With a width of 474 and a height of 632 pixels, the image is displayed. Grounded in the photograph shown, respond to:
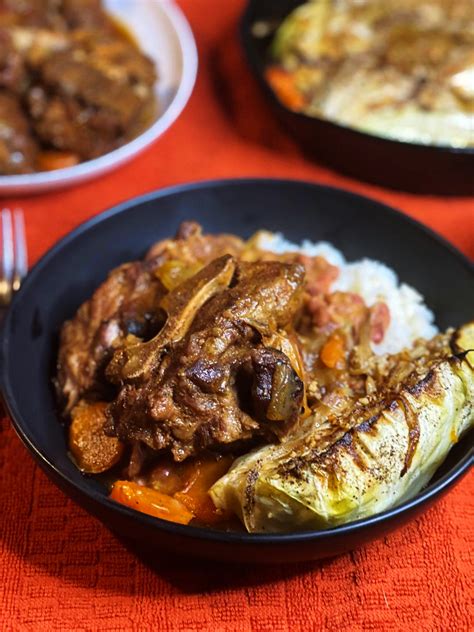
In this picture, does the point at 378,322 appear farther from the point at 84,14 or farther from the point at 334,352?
the point at 84,14

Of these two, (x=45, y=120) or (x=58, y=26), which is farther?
(x=58, y=26)

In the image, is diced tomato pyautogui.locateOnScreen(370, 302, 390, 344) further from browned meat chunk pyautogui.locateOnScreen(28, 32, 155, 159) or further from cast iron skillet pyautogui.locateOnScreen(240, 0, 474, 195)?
browned meat chunk pyautogui.locateOnScreen(28, 32, 155, 159)

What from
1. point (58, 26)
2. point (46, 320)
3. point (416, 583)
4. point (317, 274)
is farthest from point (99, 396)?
point (58, 26)

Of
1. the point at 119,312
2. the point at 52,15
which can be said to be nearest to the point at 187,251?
the point at 119,312

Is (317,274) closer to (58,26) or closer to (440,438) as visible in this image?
(440,438)

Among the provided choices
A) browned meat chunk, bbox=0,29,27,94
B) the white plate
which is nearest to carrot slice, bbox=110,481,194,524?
the white plate

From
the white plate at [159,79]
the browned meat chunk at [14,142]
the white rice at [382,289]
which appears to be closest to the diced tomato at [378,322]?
the white rice at [382,289]

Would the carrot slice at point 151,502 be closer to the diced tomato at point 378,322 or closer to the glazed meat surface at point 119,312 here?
the glazed meat surface at point 119,312
